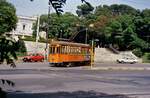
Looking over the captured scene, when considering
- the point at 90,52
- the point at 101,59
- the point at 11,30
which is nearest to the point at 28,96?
the point at 11,30

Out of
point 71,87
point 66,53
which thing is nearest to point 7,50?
point 71,87

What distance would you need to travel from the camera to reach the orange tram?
50781 millimetres

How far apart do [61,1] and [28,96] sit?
1721 cm

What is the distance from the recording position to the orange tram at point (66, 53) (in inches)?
1999

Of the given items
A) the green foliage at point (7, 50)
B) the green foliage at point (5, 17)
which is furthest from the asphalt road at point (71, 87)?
the green foliage at point (7, 50)

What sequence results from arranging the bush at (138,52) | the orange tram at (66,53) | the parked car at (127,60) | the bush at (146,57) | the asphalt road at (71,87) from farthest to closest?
the bush at (138,52) → the bush at (146,57) → the parked car at (127,60) → the orange tram at (66,53) → the asphalt road at (71,87)

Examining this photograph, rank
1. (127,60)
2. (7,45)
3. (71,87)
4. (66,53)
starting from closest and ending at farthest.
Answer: (7,45) → (71,87) → (66,53) → (127,60)

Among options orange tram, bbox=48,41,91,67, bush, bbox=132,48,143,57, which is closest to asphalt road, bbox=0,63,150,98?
orange tram, bbox=48,41,91,67

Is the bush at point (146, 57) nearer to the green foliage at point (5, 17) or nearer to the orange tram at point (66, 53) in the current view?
the orange tram at point (66, 53)

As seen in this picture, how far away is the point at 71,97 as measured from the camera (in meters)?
19.2

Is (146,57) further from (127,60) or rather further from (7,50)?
(7,50)

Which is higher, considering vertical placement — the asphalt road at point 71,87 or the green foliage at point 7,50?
the green foliage at point 7,50

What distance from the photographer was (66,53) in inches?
2028

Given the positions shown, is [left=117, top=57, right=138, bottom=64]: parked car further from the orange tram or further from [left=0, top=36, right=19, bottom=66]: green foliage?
[left=0, top=36, right=19, bottom=66]: green foliage
